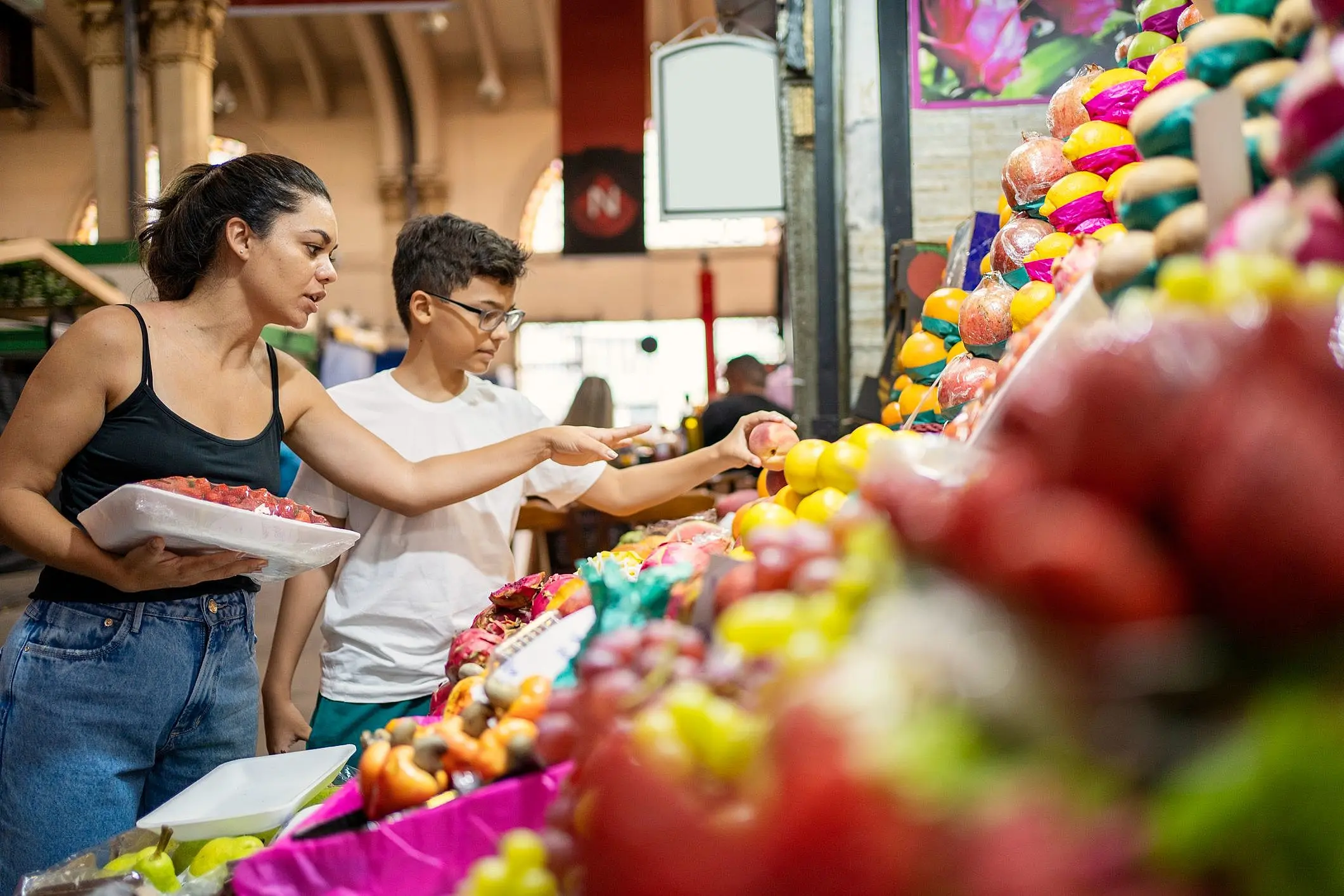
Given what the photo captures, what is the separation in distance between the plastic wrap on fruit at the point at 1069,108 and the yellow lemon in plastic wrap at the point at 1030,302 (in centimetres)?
66

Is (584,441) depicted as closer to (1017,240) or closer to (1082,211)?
(1017,240)

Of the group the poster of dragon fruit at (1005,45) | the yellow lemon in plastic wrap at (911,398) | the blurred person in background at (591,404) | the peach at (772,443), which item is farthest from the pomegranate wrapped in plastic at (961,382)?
the blurred person in background at (591,404)

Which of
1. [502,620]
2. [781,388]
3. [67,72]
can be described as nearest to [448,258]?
[502,620]

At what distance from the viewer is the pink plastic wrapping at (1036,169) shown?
6.20 ft

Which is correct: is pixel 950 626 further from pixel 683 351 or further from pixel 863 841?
pixel 683 351

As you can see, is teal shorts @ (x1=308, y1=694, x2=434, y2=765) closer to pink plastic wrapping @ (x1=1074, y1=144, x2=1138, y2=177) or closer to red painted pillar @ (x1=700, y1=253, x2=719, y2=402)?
pink plastic wrapping @ (x1=1074, y1=144, x2=1138, y2=177)

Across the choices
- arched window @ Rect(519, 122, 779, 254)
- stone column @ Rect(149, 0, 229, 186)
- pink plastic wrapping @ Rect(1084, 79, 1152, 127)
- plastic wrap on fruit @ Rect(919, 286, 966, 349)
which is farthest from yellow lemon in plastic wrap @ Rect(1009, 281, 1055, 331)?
arched window @ Rect(519, 122, 779, 254)

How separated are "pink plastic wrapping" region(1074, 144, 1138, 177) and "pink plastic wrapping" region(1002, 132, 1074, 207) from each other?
0.08m

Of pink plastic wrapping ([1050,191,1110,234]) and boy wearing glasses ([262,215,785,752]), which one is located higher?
pink plastic wrapping ([1050,191,1110,234])

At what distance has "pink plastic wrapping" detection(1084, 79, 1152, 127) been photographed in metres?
1.73

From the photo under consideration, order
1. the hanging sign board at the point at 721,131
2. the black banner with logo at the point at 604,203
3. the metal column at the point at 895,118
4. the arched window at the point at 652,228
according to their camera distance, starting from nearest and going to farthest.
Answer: the metal column at the point at 895,118 → the hanging sign board at the point at 721,131 → the black banner with logo at the point at 604,203 → the arched window at the point at 652,228

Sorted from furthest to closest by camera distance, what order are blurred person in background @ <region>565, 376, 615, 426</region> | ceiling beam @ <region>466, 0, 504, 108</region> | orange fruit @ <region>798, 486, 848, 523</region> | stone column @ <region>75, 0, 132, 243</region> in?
ceiling beam @ <region>466, 0, 504, 108</region> < stone column @ <region>75, 0, 132, 243</region> < blurred person in background @ <region>565, 376, 615, 426</region> < orange fruit @ <region>798, 486, 848, 523</region>

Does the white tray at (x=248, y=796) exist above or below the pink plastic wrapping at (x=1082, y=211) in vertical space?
below

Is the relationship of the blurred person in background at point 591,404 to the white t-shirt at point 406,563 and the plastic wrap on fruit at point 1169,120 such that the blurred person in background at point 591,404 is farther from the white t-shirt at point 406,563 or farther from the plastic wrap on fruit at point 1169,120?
the plastic wrap on fruit at point 1169,120
